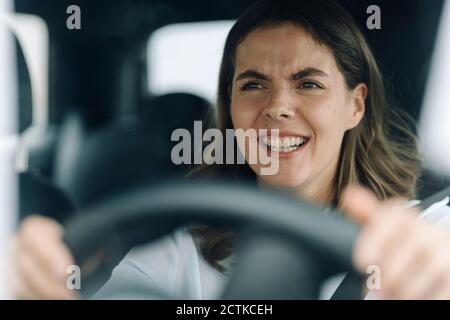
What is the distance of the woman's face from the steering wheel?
16cm

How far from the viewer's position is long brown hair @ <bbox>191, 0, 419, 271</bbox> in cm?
176

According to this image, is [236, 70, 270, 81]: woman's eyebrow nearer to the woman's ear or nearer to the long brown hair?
the long brown hair

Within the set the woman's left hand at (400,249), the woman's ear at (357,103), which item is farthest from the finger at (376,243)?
the woman's ear at (357,103)

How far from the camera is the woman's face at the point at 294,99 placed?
1.76 m

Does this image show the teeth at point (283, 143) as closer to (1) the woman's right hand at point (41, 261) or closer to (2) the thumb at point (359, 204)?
(2) the thumb at point (359, 204)

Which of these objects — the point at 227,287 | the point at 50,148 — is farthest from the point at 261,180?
the point at 50,148

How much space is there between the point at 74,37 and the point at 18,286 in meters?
0.66

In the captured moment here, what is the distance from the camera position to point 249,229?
1565mm

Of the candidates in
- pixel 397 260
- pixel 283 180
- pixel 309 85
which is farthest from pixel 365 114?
pixel 397 260

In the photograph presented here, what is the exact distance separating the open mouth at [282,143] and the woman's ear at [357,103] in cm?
14

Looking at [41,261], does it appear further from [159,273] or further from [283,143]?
[283,143]
